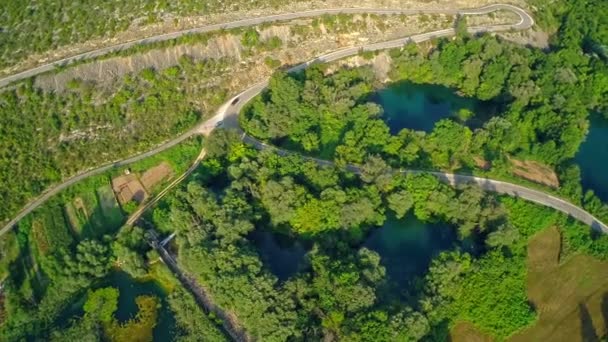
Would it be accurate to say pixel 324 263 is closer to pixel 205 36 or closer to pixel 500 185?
pixel 500 185

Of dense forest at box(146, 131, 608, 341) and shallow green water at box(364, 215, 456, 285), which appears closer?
dense forest at box(146, 131, 608, 341)

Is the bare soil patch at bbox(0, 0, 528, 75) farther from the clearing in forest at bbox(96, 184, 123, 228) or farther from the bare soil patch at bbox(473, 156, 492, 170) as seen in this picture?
the bare soil patch at bbox(473, 156, 492, 170)

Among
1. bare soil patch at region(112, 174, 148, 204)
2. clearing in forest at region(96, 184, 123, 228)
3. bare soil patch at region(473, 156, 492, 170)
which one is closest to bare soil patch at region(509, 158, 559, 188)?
bare soil patch at region(473, 156, 492, 170)

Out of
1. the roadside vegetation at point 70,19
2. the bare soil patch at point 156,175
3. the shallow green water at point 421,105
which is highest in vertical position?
the roadside vegetation at point 70,19

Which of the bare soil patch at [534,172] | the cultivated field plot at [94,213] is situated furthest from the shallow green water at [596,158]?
the cultivated field plot at [94,213]

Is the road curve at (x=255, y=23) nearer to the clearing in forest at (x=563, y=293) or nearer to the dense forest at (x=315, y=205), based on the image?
the dense forest at (x=315, y=205)

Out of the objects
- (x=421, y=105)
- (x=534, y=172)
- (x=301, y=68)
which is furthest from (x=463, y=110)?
(x=301, y=68)

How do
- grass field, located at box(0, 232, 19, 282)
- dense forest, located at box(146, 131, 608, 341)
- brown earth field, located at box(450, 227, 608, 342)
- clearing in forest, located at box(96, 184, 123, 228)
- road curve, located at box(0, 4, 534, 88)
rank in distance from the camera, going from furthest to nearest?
road curve, located at box(0, 4, 534, 88) → clearing in forest, located at box(96, 184, 123, 228) → grass field, located at box(0, 232, 19, 282) → brown earth field, located at box(450, 227, 608, 342) → dense forest, located at box(146, 131, 608, 341)

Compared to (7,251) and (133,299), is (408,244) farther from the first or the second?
(7,251)
